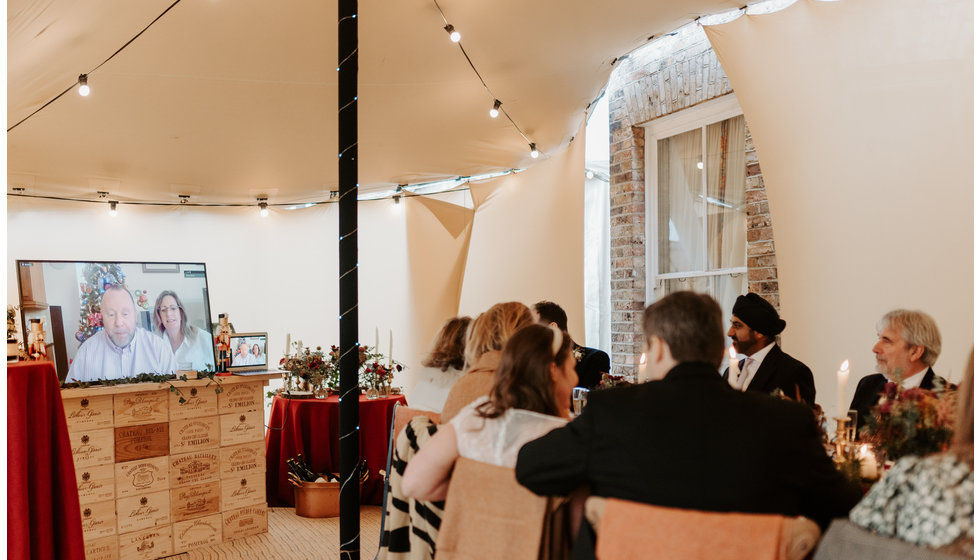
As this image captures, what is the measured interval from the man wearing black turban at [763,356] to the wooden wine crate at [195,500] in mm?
3165

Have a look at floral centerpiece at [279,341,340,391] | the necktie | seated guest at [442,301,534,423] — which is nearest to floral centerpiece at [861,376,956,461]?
seated guest at [442,301,534,423]

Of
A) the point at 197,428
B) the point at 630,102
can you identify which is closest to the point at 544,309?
the point at 630,102

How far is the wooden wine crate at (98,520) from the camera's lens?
4172mm

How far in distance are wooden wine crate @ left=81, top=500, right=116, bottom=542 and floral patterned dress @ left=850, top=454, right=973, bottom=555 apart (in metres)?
3.99

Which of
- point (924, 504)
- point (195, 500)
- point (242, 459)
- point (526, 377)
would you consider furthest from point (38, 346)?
point (924, 504)

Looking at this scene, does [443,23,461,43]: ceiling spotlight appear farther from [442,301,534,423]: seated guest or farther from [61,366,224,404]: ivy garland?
[61,366,224,404]: ivy garland

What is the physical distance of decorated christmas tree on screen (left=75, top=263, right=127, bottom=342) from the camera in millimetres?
4414

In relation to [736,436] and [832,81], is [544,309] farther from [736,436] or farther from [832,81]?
[736,436]

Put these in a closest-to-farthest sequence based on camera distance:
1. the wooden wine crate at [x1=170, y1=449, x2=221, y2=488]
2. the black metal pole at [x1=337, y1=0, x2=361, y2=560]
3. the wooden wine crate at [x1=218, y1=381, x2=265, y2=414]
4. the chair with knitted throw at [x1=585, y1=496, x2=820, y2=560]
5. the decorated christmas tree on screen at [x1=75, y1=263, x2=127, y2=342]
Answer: the chair with knitted throw at [x1=585, y1=496, x2=820, y2=560] < the black metal pole at [x1=337, y1=0, x2=361, y2=560] < the decorated christmas tree on screen at [x1=75, y1=263, x2=127, y2=342] < the wooden wine crate at [x1=170, y1=449, x2=221, y2=488] < the wooden wine crate at [x1=218, y1=381, x2=265, y2=414]

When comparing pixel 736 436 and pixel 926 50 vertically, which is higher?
pixel 926 50

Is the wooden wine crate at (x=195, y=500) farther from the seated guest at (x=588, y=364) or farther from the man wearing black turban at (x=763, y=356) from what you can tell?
the man wearing black turban at (x=763, y=356)

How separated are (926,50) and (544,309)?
228 cm

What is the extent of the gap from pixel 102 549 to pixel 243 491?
0.88 m

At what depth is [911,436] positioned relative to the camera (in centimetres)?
192
